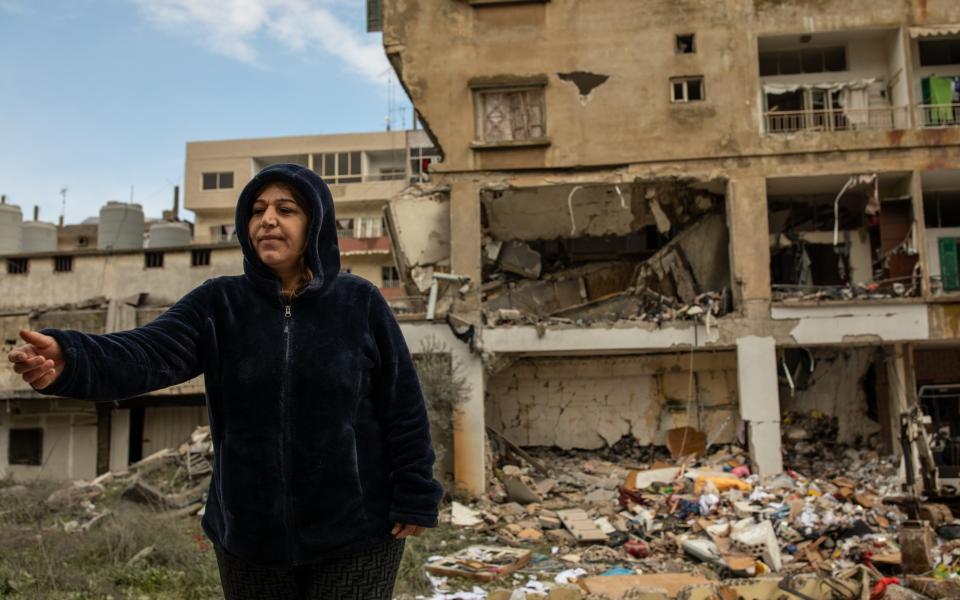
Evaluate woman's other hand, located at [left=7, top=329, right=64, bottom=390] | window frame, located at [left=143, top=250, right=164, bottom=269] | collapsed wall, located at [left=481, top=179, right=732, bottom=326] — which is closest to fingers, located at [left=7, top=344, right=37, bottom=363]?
woman's other hand, located at [left=7, top=329, right=64, bottom=390]

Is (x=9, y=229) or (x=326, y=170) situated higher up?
(x=326, y=170)

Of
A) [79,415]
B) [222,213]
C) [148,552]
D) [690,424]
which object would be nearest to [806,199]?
[690,424]

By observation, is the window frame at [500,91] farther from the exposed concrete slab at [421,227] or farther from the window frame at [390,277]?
the window frame at [390,277]

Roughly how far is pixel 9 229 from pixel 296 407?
3113 cm

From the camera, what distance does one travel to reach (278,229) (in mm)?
2301

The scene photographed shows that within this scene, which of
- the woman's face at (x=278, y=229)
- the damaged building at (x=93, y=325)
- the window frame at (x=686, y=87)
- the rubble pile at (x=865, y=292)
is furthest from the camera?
the damaged building at (x=93, y=325)

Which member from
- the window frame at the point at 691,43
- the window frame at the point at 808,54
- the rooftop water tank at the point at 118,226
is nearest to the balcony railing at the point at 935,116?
the window frame at the point at 808,54

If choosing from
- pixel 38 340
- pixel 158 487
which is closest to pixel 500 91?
pixel 158 487

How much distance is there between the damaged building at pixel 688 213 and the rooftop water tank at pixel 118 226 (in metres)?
14.3

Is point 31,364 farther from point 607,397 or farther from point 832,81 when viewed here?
point 832,81

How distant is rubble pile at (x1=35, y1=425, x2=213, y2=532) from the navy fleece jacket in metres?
10.8

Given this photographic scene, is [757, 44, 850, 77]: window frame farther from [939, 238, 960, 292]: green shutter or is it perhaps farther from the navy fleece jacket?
the navy fleece jacket

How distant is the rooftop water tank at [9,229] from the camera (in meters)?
28.1

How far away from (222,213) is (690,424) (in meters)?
23.7
